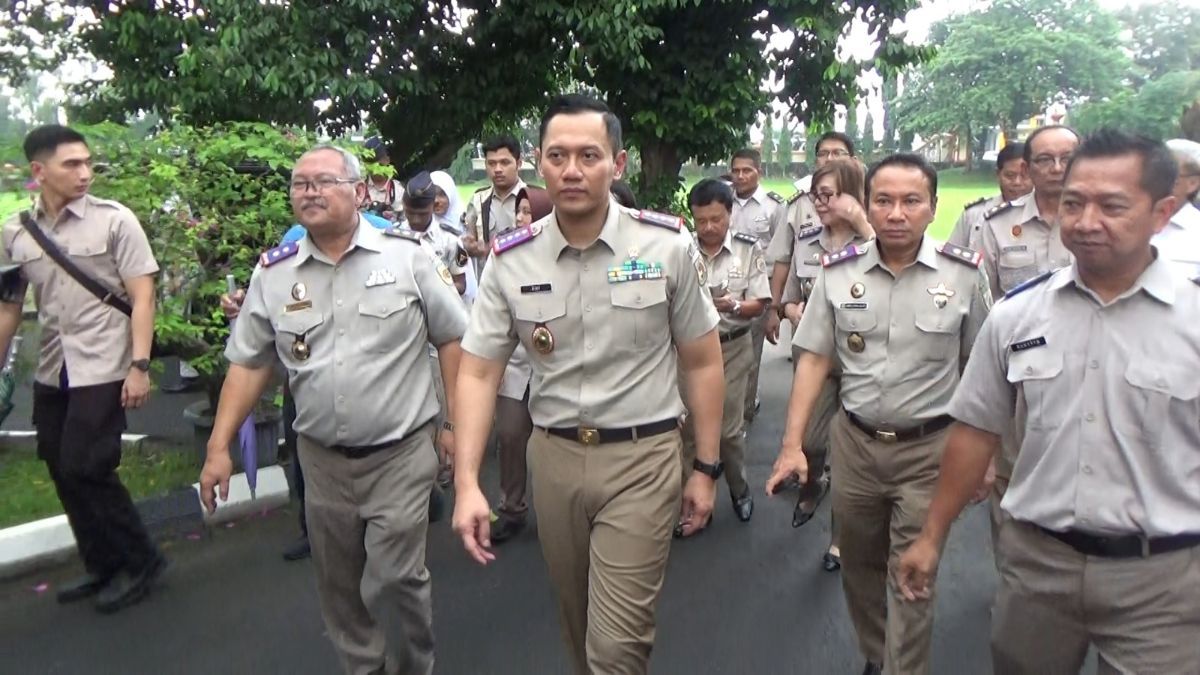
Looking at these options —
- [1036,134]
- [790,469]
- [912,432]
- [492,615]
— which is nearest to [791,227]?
[1036,134]

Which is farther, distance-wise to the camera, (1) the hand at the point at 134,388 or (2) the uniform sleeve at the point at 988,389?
(1) the hand at the point at 134,388

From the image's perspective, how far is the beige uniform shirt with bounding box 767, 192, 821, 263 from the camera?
249 inches

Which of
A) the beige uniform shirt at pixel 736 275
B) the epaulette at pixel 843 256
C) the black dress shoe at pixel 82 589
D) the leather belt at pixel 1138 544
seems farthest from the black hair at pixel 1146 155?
the black dress shoe at pixel 82 589

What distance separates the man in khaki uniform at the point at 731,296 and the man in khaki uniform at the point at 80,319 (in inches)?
107

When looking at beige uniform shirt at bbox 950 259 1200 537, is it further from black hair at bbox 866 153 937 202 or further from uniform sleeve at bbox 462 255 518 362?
uniform sleeve at bbox 462 255 518 362

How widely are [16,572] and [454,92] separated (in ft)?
21.3

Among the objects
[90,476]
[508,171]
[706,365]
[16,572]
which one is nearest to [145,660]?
[90,476]

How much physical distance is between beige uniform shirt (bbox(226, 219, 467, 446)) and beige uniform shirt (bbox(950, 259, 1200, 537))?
1.93m

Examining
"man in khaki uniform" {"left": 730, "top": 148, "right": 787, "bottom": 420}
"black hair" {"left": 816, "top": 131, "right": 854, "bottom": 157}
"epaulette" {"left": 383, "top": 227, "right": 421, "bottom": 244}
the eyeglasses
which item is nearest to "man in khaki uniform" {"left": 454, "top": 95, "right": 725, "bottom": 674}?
"epaulette" {"left": 383, "top": 227, "right": 421, "bottom": 244}

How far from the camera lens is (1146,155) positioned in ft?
7.07

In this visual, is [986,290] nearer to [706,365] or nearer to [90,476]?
[706,365]

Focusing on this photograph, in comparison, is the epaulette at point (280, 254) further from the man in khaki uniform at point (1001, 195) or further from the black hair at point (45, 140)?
the man in khaki uniform at point (1001, 195)

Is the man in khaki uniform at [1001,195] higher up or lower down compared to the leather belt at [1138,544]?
higher up

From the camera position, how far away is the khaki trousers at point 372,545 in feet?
10.8
